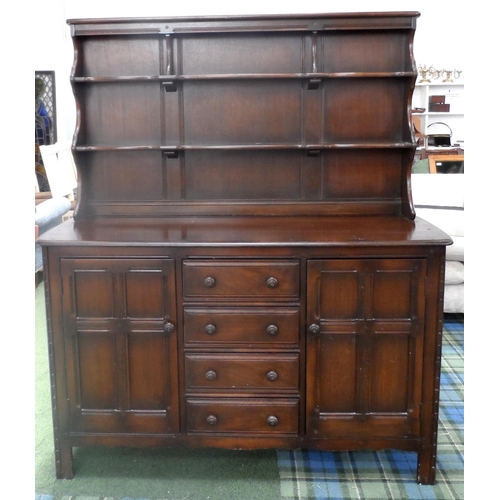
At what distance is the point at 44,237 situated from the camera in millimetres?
1991

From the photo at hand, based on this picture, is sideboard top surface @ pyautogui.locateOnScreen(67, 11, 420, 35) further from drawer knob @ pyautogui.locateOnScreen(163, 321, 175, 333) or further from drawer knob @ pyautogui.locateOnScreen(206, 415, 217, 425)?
drawer knob @ pyautogui.locateOnScreen(206, 415, 217, 425)

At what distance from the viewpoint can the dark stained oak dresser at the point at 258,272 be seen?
1959mm

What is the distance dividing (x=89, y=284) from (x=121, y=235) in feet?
0.69

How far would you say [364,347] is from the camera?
199 cm

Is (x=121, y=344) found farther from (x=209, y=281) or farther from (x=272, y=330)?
(x=272, y=330)

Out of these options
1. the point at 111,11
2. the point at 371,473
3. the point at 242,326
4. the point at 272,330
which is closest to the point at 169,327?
the point at 242,326

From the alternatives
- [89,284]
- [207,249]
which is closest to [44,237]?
[89,284]

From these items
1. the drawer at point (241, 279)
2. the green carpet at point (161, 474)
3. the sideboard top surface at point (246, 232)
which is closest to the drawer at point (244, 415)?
the green carpet at point (161, 474)

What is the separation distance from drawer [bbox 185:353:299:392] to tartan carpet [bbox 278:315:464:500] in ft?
1.20

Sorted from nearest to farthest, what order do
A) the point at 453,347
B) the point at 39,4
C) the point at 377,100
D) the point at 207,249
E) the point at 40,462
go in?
the point at 207,249 < the point at 40,462 < the point at 377,100 < the point at 453,347 < the point at 39,4

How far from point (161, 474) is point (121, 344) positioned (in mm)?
541

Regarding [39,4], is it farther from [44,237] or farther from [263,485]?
[263,485]

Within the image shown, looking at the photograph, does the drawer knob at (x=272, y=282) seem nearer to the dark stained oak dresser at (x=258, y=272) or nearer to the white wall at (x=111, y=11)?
the dark stained oak dresser at (x=258, y=272)

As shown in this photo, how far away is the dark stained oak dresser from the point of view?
→ 6.43 feet
